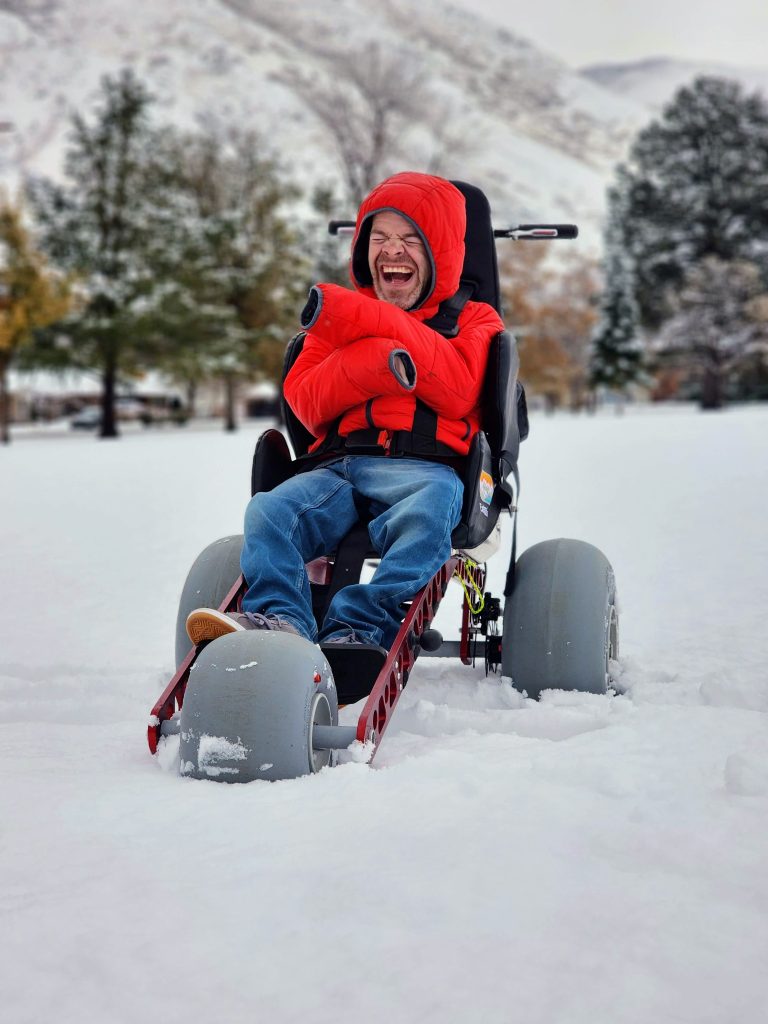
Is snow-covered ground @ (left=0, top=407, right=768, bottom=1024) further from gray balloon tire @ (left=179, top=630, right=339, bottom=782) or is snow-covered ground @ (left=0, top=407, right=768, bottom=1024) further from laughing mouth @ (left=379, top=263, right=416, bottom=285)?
laughing mouth @ (left=379, top=263, right=416, bottom=285)

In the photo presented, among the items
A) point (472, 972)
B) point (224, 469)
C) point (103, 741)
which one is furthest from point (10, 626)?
point (224, 469)

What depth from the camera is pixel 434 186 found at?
3.88 meters

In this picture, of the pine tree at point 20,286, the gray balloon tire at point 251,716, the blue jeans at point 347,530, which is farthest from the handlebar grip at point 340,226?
the pine tree at point 20,286

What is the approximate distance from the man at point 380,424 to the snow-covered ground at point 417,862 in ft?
1.58

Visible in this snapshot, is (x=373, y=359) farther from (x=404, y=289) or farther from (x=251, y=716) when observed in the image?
(x=251, y=716)

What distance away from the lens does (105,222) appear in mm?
29719

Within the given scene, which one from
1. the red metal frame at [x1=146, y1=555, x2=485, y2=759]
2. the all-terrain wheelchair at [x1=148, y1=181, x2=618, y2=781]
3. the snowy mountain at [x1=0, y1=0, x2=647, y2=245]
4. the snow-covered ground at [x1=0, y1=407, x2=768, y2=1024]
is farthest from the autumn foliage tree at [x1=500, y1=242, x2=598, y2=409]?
the snow-covered ground at [x1=0, y1=407, x2=768, y2=1024]

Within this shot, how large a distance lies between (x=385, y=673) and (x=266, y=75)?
5986 inches

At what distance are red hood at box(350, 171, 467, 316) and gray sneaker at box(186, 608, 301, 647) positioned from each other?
4.66ft

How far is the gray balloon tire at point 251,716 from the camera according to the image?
8.63ft

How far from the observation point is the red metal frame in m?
2.87

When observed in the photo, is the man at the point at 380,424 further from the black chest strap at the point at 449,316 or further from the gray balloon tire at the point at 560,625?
the gray balloon tire at the point at 560,625

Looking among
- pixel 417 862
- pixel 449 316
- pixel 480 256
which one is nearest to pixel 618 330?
pixel 480 256

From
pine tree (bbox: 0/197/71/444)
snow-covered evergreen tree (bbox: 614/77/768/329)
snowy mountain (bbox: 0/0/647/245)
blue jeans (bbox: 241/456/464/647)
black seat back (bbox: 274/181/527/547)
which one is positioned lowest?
blue jeans (bbox: 241/456/464/647)
